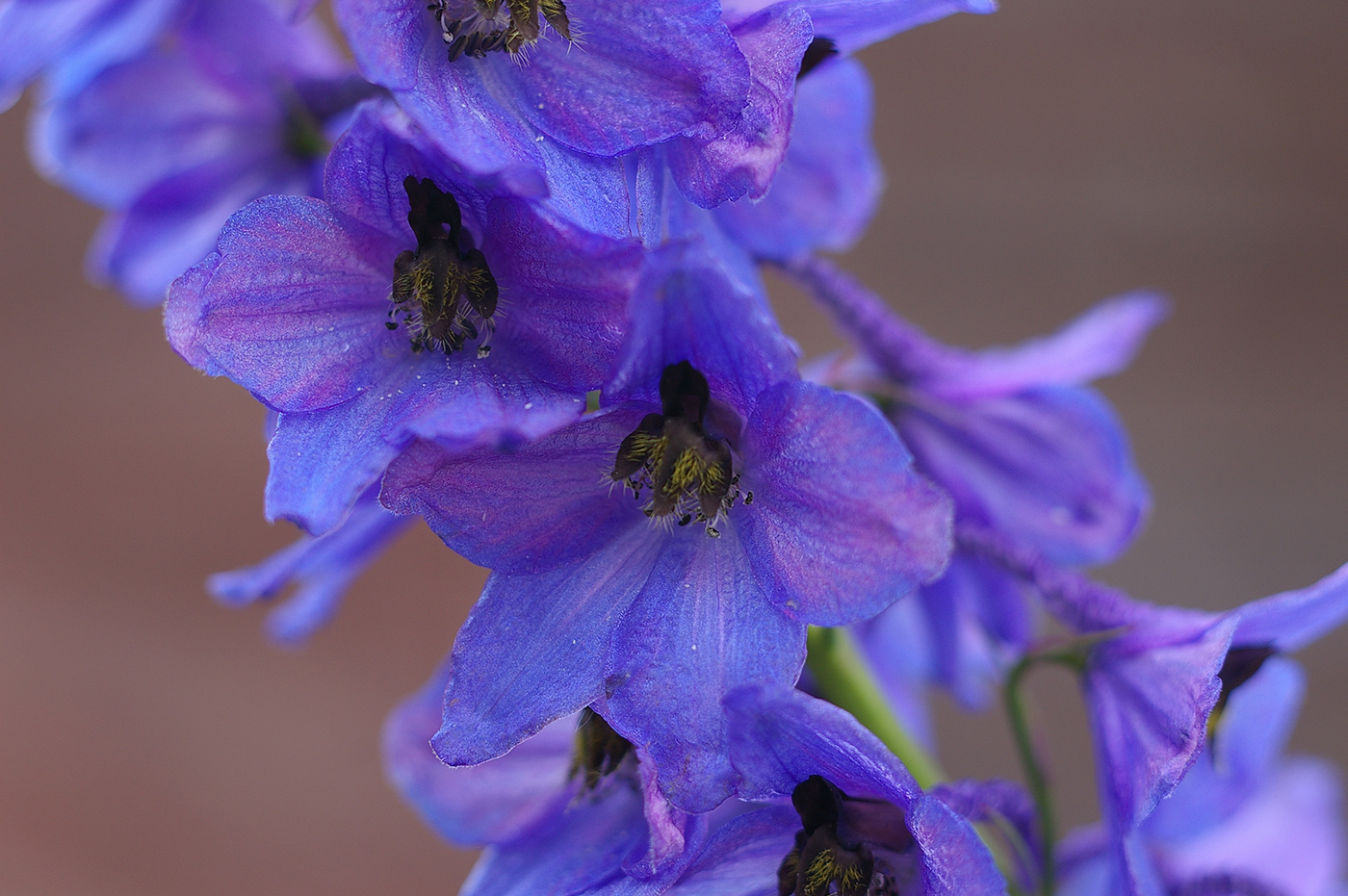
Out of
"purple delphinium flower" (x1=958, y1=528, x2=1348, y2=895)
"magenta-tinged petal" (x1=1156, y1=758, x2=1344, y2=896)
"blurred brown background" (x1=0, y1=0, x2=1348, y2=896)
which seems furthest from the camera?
"blurred brown background" (x1=0, y1=0, x2=1348, y2=896)

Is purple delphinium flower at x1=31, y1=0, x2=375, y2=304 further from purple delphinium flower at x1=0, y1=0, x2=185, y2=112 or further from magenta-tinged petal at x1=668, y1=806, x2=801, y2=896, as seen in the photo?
magenta-tinged petal at x1=668, y1=806, x2=801, y2=896

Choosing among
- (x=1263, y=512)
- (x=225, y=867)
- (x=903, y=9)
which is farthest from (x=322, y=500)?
(x=1263, y=512)

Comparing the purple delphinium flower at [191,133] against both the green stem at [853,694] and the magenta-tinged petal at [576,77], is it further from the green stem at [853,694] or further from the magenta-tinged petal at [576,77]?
the green stem at [853,694]

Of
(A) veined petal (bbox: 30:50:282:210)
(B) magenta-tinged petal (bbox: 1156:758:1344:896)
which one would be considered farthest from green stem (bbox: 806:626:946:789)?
(A) veined petal (bbox: 30:50:282:210)

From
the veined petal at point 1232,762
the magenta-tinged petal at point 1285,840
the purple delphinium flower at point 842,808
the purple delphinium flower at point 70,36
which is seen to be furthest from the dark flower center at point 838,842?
the purple delphinium flower at point 70,36

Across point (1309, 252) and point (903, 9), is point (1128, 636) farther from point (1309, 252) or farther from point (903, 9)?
point (1309, 252)

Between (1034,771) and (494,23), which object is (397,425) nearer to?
(494,23)

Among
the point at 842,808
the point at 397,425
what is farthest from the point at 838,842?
the point at 397,425
